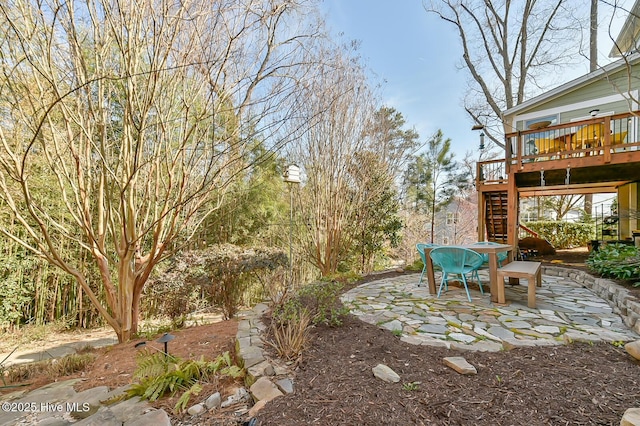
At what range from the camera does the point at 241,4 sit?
253cm

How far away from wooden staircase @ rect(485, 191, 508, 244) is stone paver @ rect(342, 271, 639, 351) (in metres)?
3.18

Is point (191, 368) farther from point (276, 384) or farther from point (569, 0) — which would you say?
point (569, 0)

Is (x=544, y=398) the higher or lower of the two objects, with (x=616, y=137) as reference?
lower

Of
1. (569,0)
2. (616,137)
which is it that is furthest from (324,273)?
(569,0)

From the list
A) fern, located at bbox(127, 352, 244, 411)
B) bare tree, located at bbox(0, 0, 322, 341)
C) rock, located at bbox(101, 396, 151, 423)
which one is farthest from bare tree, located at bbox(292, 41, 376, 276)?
rock, located at bbox(101, 396, 151, 423)

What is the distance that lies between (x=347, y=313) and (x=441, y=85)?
10.4m

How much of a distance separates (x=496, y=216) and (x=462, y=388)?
687 centimetres

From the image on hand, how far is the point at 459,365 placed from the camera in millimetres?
1733

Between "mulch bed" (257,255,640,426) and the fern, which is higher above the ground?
"mulch bed" (257,255,640,426)

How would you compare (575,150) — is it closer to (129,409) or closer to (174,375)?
(174,375)

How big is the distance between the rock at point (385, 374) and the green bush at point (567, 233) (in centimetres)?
1015

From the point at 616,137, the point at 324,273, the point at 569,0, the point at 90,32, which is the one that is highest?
the point at 569,0

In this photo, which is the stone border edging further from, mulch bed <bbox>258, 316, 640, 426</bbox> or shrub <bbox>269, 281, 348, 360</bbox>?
shrub <bbox>269, 281, 348, 360</bbox>

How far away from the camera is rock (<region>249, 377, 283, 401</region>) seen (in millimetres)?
1509
